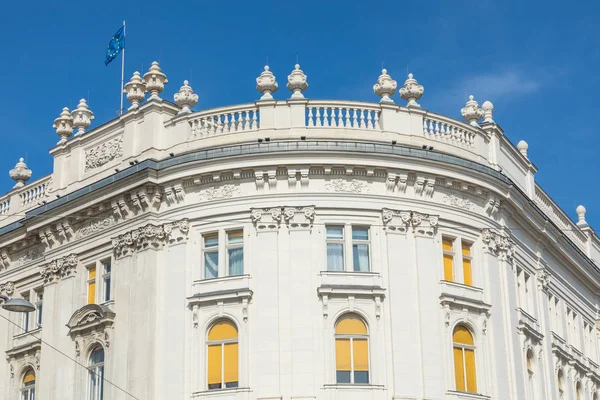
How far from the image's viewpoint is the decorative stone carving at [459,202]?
42938 millimetres

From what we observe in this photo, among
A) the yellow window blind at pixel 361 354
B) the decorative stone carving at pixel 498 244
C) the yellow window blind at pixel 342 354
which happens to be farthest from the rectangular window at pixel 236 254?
the decorative stone carving at pixel 498 244

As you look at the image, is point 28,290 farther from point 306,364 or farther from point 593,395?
point 593,395

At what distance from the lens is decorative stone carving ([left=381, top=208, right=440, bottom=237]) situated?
136 feet

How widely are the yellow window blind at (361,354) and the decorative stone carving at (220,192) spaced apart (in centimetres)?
663

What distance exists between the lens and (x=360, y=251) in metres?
41.4

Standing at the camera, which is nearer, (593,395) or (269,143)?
(269,143)

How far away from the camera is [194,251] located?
41.8m

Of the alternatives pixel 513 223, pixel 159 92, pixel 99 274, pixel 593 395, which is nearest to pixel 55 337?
pixel 99 274

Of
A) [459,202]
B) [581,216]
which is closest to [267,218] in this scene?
[459,202]

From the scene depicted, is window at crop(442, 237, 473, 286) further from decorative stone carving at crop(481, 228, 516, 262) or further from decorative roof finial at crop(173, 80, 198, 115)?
decorative roof finial at crop(173, 80, 198, 115)

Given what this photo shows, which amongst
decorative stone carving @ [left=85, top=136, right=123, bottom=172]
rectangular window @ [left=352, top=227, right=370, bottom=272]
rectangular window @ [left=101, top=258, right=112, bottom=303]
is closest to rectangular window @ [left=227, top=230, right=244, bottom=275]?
rectangular window @ [left=352, top=227, right=370, bottom=272]

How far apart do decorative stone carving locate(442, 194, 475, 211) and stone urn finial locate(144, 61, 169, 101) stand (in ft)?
36.7

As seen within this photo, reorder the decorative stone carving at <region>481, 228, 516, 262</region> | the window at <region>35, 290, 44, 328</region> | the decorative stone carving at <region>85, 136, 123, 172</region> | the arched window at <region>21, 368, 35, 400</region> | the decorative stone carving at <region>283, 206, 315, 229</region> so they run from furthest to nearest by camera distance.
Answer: the window at <region>35, 290, 44, 328</region>
the arched window at <region>21, 368, 35, 400</region>
the decorative stone carving at <region>85, 136, 123, 172</region>
the decorative stone carving at <region>481, 228, 516, 262</region>
the decorative stone carving at <region>283, 206, 315, 229</region>

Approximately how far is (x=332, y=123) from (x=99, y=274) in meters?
10.2
